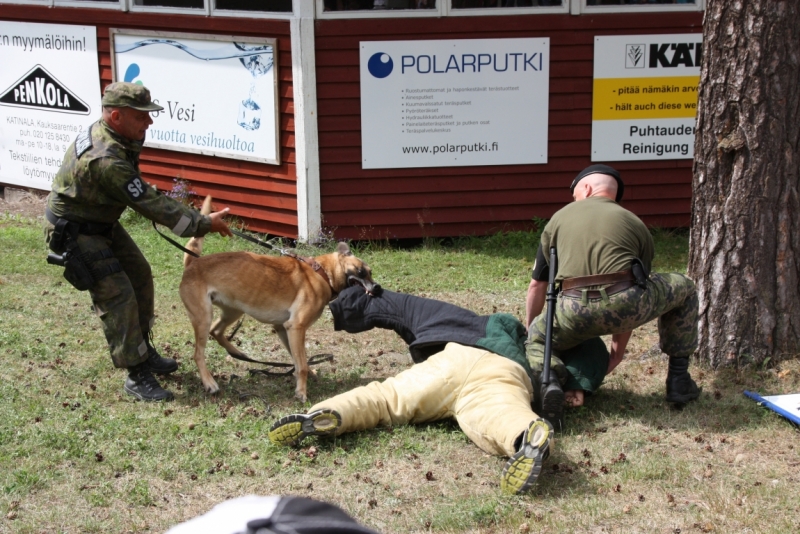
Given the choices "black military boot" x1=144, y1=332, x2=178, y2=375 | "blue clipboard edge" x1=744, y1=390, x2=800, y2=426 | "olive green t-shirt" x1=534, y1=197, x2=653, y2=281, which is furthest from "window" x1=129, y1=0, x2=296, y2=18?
"blue clipboard edge" x1=744, y1=390, x2=800, y2=426

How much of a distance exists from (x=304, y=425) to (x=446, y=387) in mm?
848

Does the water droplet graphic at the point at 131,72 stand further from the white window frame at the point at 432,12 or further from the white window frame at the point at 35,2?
the white window frame at the point at 432,12

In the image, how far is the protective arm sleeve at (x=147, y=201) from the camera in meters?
5.11

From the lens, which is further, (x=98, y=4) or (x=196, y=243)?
(x=98, y=4)

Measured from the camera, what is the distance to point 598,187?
5227 millimetres

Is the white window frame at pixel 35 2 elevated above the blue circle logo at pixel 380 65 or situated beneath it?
elevated above

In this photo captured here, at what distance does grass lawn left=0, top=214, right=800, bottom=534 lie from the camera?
3.98m

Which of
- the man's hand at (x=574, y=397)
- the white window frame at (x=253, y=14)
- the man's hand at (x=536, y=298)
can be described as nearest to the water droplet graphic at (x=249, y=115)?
the white window frame at (x=253, y=14)

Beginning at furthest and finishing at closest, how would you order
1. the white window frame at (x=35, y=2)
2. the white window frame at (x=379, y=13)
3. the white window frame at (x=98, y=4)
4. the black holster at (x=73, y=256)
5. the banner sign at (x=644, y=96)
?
1. the white window frame at (x=35, y=2)
2. the white window frame at (x=98, y=4)
3. the banner sign at (x=644, y=96)
4. the white window frame at (x=379, y=13)
5. the black holster at (x=73, y=256)

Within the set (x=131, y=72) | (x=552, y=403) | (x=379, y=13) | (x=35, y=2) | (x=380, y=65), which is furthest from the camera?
(x=35, y=2)

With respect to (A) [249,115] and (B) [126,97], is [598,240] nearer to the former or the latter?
(B) [126,97]

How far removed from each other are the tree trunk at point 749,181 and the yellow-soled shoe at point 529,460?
217cm

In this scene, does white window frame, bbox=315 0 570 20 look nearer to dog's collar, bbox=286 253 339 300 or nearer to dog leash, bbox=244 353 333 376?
dog's collar, bbox=286 253 339 300

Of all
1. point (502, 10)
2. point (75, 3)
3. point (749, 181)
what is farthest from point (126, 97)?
point (75, 3)
